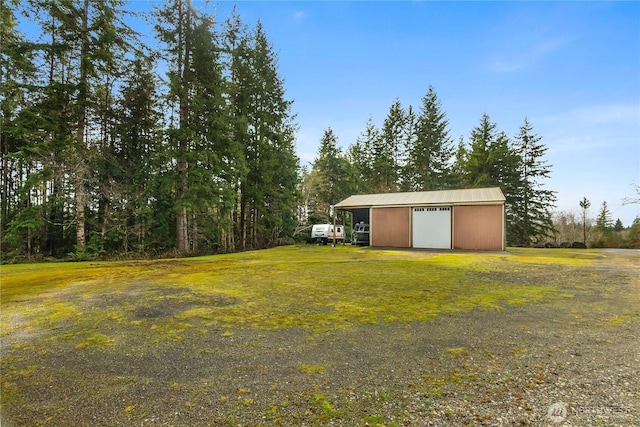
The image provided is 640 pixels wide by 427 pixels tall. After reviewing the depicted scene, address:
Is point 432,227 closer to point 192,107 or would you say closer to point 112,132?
point 192,107

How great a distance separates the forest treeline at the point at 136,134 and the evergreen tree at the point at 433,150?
44.7ft

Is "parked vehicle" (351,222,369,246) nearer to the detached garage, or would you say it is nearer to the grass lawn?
the detached garage

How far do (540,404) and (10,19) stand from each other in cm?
1967

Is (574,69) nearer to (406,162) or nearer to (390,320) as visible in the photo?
(390,320)

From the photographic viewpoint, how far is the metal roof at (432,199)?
14932 millimetres

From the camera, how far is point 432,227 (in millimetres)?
16047

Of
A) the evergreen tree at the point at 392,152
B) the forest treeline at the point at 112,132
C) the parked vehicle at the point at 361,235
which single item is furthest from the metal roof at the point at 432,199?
the evergreen tree at the point at 392,152

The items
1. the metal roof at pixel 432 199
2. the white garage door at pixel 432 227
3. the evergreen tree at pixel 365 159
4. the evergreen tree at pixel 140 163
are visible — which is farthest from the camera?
the evergreen tree at pixel 365 159

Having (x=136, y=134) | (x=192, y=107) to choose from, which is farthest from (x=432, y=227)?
(x=136, y=134)

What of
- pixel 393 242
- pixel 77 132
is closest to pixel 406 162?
pixel 393 242

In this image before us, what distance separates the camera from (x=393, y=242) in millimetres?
16953

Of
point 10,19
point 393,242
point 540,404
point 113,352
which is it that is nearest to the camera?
point 540,404

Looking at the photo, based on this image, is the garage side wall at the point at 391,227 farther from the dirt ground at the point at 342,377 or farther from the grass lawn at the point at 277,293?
the dirt ground at the point at 342,377

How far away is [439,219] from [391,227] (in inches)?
102
